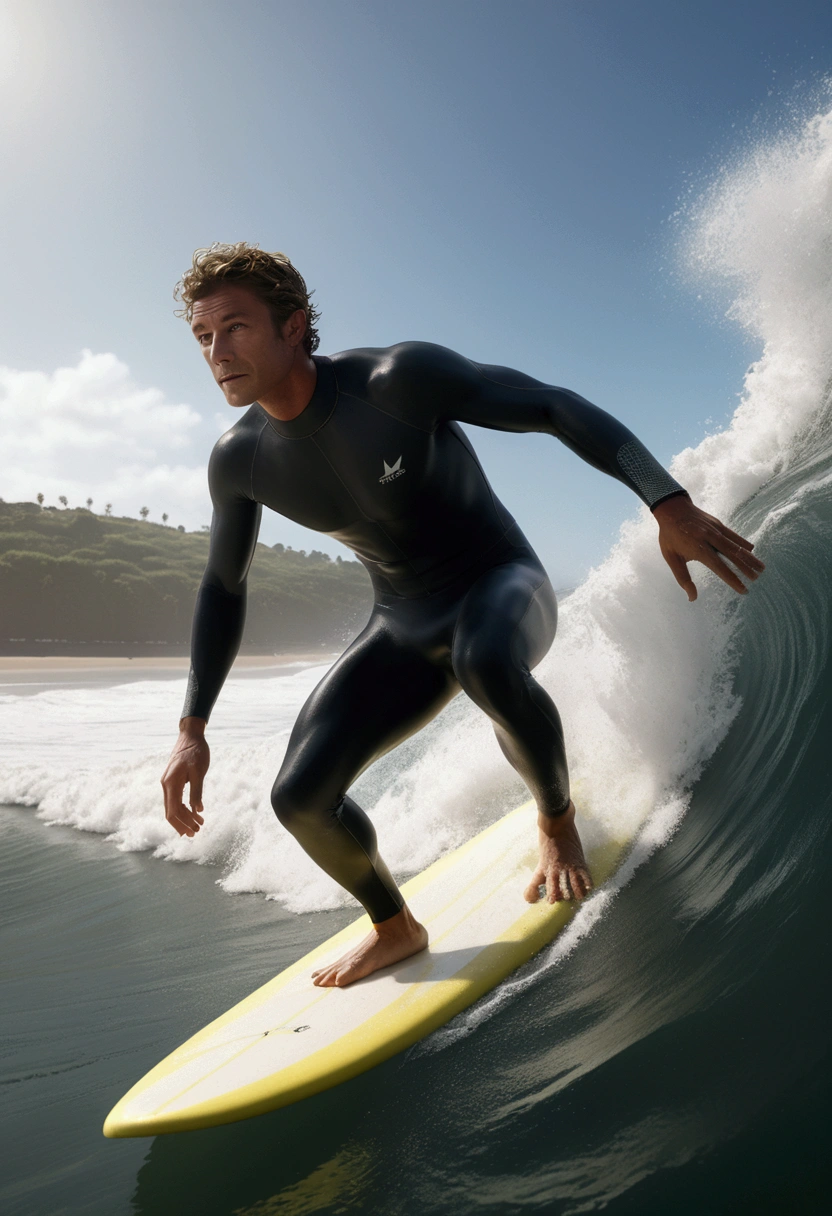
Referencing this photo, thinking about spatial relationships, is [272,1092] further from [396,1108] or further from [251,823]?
[251,823]

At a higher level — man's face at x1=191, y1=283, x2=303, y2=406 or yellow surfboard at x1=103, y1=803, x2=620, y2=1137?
man's face at x1=191, y1=283, x2=303, y2=406

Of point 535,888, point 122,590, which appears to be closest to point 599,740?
point 535,888

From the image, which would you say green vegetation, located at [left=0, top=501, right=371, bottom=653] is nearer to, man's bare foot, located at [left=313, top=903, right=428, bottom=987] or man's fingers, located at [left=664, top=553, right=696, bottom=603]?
man's bare foot, located at [left=313, top=903, right=428, bottom=987]

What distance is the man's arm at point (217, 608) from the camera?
2.31 m

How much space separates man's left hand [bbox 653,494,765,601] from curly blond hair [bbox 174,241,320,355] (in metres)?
1.16

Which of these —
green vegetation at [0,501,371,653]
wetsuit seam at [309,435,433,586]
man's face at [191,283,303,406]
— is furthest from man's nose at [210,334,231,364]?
green vegetation at [0,501,371,653]

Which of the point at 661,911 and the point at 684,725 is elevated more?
the point at 684,725

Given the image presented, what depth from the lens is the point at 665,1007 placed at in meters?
1.72

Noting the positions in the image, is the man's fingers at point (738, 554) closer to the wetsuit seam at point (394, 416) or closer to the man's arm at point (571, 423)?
the man's arm at point (571, 423)

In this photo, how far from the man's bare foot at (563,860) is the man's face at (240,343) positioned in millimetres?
1453

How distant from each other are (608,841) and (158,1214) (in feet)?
5.50

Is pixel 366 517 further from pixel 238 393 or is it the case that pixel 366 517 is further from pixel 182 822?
pixel 182 822

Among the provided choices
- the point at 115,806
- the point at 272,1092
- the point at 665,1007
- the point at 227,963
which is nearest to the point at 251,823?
the point at 115,806

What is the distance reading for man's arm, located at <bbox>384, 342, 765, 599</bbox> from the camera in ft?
5.39
